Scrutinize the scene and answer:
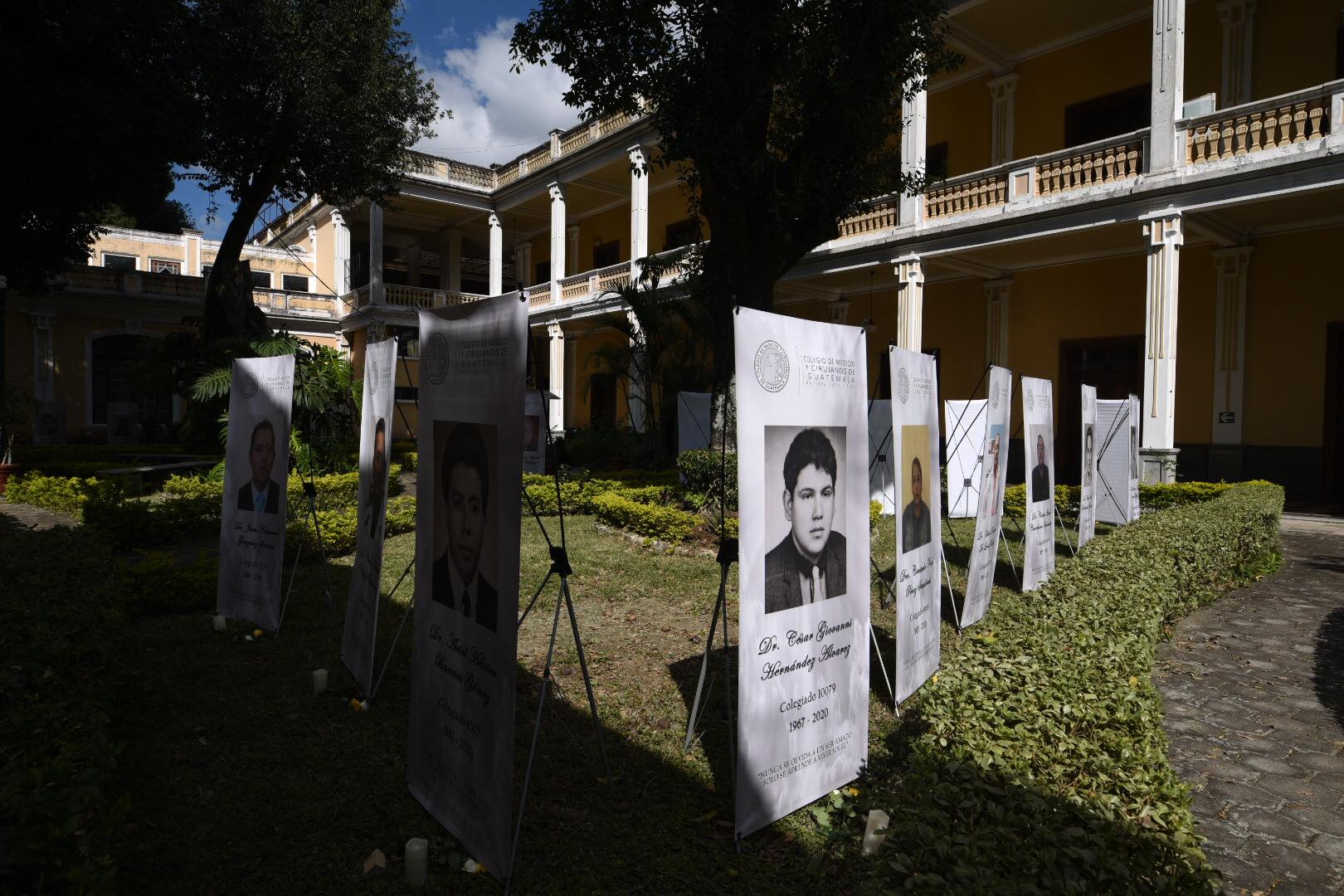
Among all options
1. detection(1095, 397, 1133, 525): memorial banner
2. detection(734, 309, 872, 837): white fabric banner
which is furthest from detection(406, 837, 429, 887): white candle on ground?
detection(1095, 397, 1133, 525): memorial banner

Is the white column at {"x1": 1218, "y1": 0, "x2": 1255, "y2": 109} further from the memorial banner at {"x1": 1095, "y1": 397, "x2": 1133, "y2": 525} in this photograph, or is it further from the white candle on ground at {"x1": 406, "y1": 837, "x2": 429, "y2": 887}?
the white candle on ground at {"x1": 406, "y1": 837, "x2": 429, "y2": 887}

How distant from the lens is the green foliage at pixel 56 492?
33.9 feet

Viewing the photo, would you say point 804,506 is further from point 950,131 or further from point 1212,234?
point 950,131

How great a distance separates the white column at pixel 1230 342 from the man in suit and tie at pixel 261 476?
14113 millimetres

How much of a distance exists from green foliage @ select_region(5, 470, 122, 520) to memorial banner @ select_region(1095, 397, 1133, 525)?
12279 mm

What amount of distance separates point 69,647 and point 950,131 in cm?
1770

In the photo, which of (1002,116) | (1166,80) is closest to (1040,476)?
(1166,80)

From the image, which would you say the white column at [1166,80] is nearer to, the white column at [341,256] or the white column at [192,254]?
the white column at [341,256]

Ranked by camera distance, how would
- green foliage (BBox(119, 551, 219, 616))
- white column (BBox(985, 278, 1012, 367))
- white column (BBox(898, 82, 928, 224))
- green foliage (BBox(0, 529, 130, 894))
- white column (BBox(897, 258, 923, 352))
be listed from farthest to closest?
white column (BBox(985, 278, 1012, 367)) < white column (BBox(897, 258, 923, 352)) < white column (BBox(898, 82, 928, 224)) < green foliage (BBox(119, 551, 219, 616)) < green foliage (BBox(0, 529, 130, 894))

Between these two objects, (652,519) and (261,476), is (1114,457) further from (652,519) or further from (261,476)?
(261,476)

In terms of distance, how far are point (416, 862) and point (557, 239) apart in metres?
21.1

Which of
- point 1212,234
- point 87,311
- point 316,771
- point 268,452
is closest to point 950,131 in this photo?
point 1212,234

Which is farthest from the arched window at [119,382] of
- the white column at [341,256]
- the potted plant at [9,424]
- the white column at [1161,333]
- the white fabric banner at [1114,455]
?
the white column at [1161,333]

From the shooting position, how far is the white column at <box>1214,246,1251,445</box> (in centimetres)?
1273
